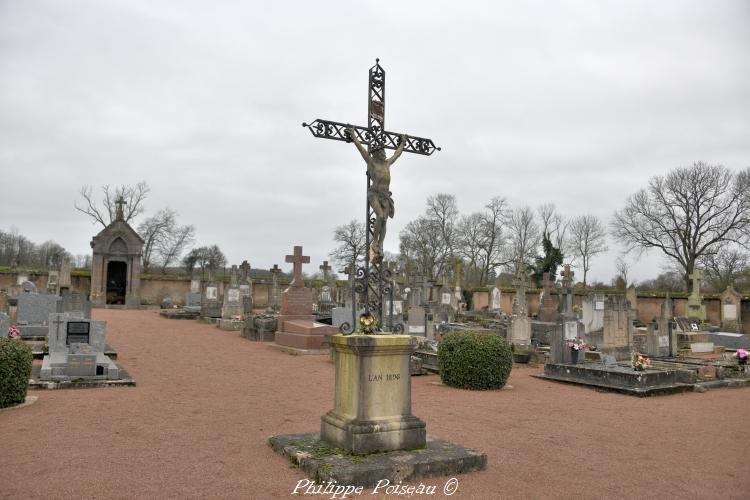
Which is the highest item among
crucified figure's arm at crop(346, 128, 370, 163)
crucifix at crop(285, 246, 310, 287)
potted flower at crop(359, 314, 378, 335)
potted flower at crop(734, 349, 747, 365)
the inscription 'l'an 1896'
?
crucified figure's arm at crop(346, 128, 370, 163)

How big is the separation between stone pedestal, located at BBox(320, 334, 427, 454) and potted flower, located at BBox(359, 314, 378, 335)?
19 cm

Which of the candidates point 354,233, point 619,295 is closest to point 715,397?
point 619,295

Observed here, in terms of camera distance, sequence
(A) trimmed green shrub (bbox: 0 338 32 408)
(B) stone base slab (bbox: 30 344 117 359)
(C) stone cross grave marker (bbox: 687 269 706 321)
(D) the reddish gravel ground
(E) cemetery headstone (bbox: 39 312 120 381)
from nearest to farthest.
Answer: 1. (D) the reddish gravel ground
2. (A) trimmed green shrub (bbox: 0 338 32 408)
3. (E) cemetery headstone (bbox: 39 312 120 381)
4. (B) stone base slab (bbox: 30 344 117 359)
5. (C) stone cross grave marker (bbox: 687 269 706 321)

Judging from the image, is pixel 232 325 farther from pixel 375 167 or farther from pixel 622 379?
pixel 375 167

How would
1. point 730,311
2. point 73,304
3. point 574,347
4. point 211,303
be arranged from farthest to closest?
point 211,303 < point 730,311 < point 73,304 < point 574,347

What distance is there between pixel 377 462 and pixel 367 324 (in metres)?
1.41

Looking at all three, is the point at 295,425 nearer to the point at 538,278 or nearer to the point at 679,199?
the point at 679,199

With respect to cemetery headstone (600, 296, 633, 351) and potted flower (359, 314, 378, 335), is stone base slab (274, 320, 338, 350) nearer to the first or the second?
cemetery headstone (600, 296, 633, 351)

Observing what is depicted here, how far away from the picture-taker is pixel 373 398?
18.0ft

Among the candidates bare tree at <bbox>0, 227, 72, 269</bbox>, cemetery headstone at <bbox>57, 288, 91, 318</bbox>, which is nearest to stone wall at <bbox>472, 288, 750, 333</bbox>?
cemetery headstone at <bbox>57, 288, 91, 318</bbox>

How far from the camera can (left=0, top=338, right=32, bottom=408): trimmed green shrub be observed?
7.58 m

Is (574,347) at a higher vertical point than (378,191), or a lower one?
lower

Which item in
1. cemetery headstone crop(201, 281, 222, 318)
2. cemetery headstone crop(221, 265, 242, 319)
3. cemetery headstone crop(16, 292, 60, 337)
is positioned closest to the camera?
cemetery headstone crop(16, 292, 60, 337)

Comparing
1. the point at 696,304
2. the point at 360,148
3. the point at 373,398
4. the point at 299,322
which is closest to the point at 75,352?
the point at 373,398
